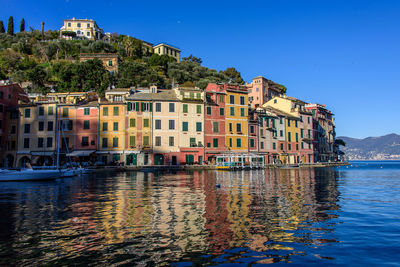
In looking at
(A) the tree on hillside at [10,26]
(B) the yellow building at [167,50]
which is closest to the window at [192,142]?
(B) the yellow building at [167,50]

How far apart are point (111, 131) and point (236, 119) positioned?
24047 millimetres

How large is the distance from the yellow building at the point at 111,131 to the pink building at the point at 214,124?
15.4 m

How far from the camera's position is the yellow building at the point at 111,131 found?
173 feet

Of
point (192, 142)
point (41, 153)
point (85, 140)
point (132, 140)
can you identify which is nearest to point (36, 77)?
point (41, 153)

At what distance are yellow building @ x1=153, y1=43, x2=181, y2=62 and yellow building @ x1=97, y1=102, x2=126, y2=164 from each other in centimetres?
7223

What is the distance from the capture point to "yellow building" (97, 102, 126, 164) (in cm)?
5266

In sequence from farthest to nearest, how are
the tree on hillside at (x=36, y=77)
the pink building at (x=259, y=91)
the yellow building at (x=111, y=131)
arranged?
1. the pink building at (x=259, y=91)
2. the tree on hillside at (x=36, y=77)
3. the yellow building at (x=111, y=131)

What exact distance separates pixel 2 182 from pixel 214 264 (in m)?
32.6

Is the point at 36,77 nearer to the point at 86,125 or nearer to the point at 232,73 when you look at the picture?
the point at 86,125

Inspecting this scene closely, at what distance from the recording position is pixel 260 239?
9414mm

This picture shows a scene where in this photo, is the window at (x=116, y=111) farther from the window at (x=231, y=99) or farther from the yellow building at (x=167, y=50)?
the yellow building at (x=167, y=50)

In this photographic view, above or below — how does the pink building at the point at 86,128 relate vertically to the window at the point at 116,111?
below

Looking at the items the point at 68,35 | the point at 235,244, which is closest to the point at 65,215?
the point at 235,244

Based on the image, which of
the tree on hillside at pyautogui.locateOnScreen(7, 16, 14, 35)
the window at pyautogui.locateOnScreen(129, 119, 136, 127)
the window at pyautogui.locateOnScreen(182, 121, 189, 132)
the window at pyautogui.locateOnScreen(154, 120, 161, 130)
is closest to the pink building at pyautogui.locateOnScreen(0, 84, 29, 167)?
the window at pyautogui.locateOnScreen(129, 119, 136, 127)
